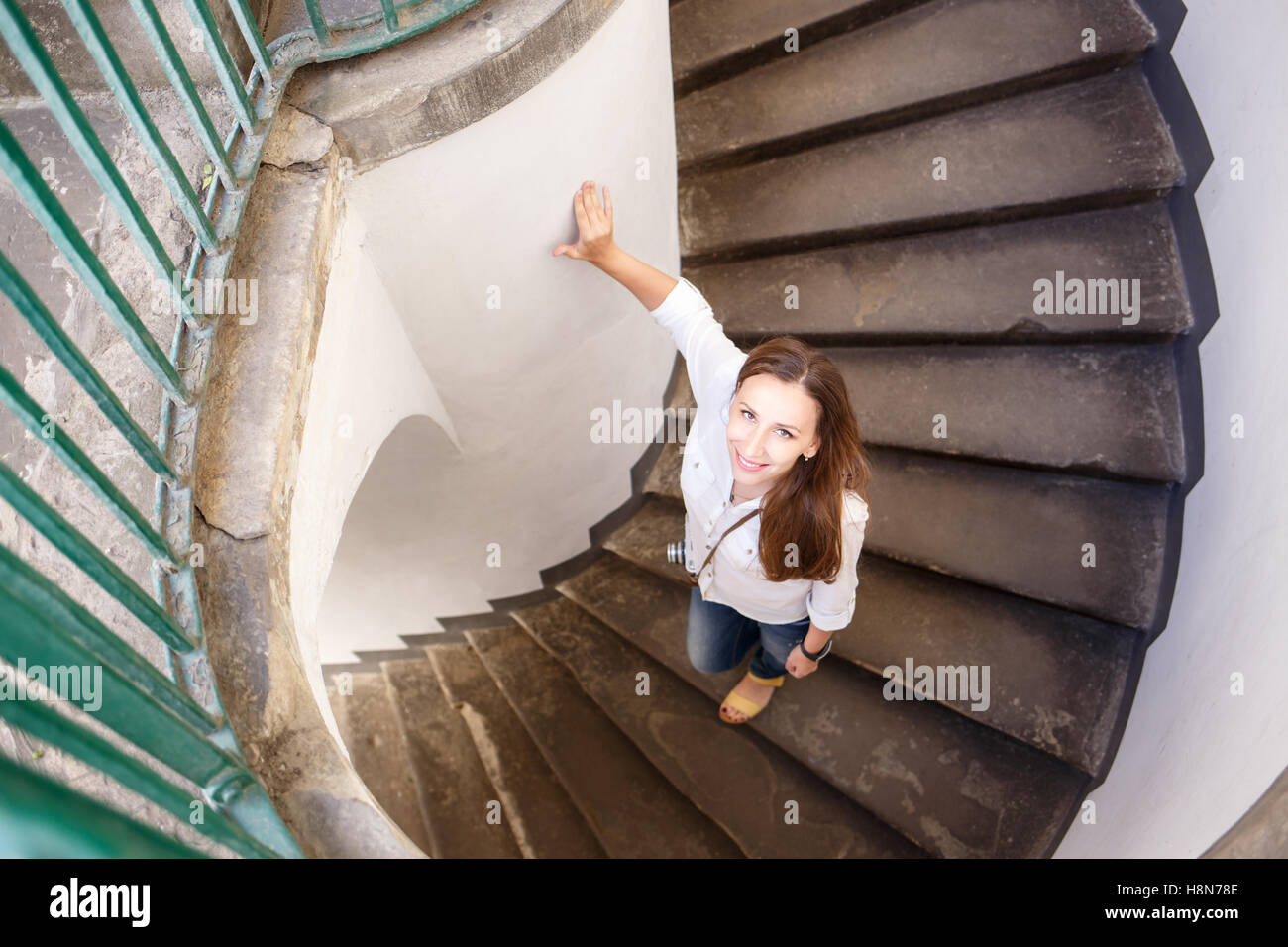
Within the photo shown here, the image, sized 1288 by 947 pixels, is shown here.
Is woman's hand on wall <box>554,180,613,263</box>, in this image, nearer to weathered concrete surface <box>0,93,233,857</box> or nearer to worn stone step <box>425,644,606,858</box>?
weathered concrete surface <box>0,93,233,857</box>

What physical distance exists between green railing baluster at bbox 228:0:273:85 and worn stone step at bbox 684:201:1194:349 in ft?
7.16

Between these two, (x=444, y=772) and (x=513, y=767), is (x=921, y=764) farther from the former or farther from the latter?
(x=444, y=772)

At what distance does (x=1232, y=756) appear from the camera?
2.29 meters

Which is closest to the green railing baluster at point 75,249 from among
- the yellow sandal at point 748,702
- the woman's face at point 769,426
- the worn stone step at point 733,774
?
the woman's face at point 769,426

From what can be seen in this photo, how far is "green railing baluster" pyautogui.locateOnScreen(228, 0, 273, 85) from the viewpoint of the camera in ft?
6.40

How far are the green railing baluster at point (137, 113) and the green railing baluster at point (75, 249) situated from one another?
0.28 m

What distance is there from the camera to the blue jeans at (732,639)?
2967 millimetres

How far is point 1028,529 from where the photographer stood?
10.9ft

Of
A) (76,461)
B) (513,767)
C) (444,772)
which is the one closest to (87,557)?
(76,461)

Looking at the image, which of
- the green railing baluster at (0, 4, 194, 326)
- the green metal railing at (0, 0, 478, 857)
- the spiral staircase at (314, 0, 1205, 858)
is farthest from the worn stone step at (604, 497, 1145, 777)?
the green railing baluster at (0, 4, 194, 326)
